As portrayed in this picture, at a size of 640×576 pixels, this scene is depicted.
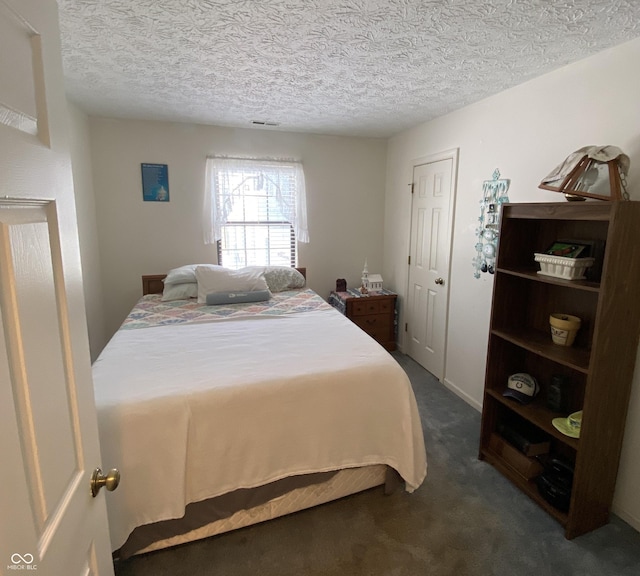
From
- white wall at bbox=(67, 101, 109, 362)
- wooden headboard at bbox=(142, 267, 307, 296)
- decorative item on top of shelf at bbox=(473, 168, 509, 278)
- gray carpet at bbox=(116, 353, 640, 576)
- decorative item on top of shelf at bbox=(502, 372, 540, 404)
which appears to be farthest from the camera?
wooden headboard at bbox=(142, 267, 307, 296)

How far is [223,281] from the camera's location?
319 cm

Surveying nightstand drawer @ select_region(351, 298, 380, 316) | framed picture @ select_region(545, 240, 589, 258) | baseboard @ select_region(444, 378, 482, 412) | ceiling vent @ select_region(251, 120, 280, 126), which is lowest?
baseboard @ select_region(444, 378, 482, 412)

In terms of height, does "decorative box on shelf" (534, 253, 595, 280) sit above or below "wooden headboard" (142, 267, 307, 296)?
above

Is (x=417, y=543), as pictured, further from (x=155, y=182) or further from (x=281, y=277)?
(x=155, y=182)

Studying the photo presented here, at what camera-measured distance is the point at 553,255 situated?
1.85m

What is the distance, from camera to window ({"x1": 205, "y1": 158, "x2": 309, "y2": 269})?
3594 millimetres

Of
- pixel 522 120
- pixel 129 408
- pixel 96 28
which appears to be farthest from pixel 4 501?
pixel 522 120

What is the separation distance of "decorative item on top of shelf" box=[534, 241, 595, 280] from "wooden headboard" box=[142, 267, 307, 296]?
10.2 ft

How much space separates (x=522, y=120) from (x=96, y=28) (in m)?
2.39

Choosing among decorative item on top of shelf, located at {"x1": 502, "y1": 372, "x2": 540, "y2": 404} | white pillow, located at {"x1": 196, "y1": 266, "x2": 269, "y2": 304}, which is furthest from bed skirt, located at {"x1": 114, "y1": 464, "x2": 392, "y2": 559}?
white pillow, located at {"x1": 196, "y1": 266, "x2": 269, "y2": 304}

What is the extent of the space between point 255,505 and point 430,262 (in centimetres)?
244

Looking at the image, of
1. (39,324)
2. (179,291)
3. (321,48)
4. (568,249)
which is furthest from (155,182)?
(568,249)

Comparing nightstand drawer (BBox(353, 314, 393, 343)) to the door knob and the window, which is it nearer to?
the window

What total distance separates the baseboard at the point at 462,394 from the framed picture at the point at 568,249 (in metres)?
1.44
